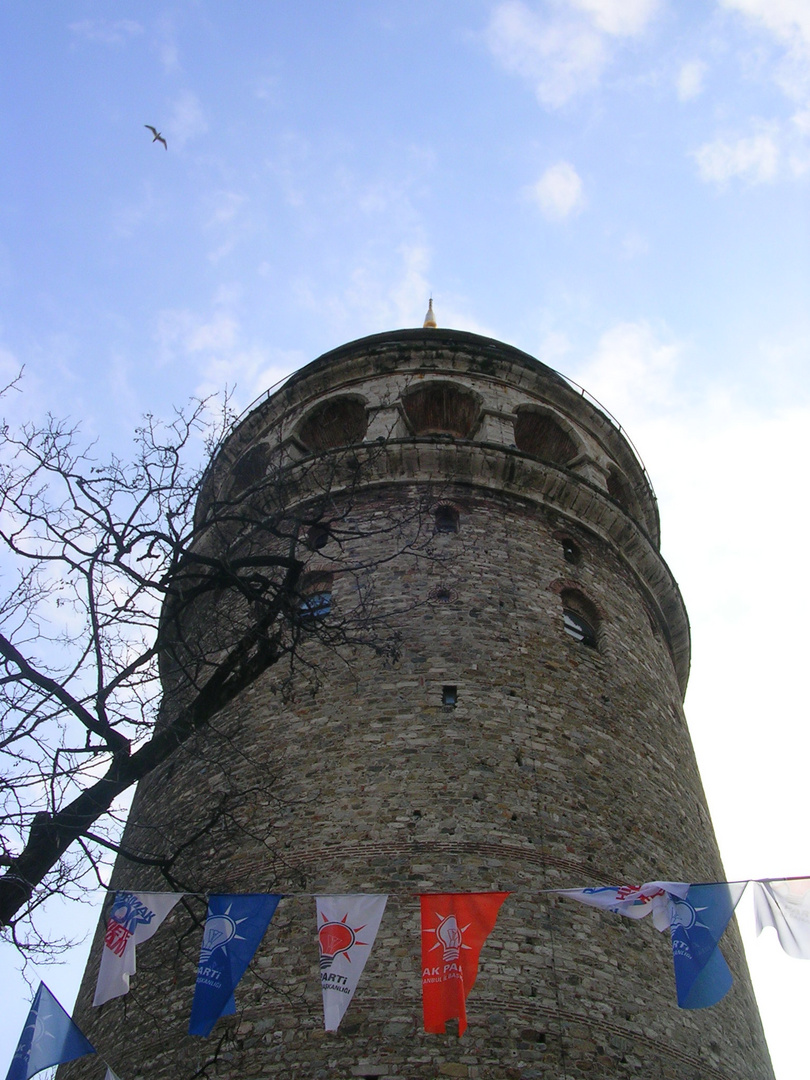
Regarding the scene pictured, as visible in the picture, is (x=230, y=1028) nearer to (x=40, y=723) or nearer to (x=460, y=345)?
(x=40, y=723)

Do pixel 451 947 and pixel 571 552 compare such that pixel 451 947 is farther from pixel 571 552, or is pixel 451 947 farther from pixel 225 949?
pixel 571 552

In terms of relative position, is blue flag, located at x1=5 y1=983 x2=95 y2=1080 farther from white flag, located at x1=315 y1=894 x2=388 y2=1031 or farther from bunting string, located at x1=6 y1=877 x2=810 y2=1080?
white flag, located at x1=315 y1=894 x2=388 y2=1031

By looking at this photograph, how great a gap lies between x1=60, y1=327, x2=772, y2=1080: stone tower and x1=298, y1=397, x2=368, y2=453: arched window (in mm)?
1312

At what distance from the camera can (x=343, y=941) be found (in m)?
6.80

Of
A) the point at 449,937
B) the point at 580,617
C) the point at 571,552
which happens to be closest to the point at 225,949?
the point at 449,937

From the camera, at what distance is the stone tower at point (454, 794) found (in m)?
7.42

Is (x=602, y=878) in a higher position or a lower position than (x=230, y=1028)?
higher

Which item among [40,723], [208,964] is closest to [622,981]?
[208,964]

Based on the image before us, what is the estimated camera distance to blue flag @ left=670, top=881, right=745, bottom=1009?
6730mm

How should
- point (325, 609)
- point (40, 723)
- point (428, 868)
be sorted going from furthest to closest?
1. point (325, 609)
2. point (428, 868)
3. point (40, 723)

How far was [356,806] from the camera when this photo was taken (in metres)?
8.78

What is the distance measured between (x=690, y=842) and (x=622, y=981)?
2.58 metres

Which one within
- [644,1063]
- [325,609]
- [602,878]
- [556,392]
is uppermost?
[556,392]

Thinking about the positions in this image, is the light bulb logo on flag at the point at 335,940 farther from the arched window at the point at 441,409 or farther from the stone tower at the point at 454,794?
the arched window at the point at 441,409
